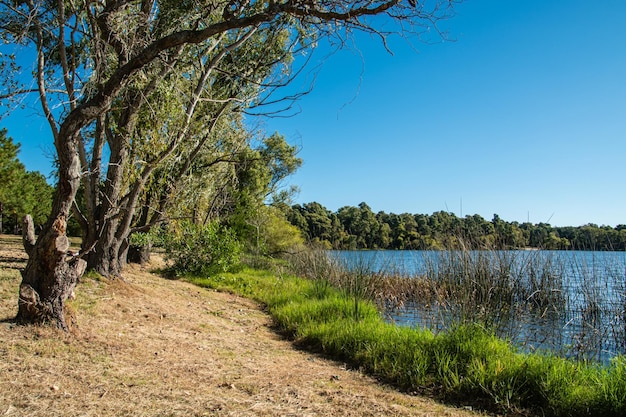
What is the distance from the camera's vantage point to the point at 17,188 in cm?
2608

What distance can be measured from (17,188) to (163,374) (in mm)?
28060

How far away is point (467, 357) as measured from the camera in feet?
13.2

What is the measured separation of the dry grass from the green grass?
0.28 metres

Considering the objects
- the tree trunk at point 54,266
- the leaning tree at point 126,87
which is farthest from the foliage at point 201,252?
the tree trunk at point 54,266

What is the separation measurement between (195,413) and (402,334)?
268 centimetres

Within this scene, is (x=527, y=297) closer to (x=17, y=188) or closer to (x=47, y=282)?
(x=47, y=282)

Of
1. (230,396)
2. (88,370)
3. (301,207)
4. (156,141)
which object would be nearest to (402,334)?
(230,396)

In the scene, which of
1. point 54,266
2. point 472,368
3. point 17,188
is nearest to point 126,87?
point 54,266

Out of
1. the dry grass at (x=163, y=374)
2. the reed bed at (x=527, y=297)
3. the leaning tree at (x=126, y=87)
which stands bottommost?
the dry grass at (x=163, y=374)

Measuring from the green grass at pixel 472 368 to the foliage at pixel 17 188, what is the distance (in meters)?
15.5

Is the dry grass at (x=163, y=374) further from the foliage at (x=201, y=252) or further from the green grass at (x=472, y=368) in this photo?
the foliage at (x=201, y=252)

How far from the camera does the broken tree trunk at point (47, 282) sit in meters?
4.17

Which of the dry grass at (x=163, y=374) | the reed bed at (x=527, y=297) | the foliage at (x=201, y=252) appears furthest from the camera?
the foliage at (x=201, y=252)

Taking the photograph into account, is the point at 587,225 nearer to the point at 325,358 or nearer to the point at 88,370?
the point at 325,358
